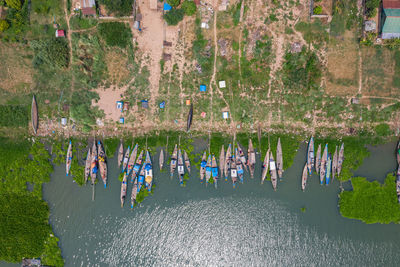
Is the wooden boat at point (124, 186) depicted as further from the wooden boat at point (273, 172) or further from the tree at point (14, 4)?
the tree at point (14, 4)

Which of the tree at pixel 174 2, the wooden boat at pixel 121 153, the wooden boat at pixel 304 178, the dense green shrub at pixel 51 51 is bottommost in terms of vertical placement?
the wooden boat at pixel 304 178

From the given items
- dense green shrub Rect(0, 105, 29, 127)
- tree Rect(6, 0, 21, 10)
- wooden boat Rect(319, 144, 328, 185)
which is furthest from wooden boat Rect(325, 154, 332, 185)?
tree Rect(6, 0, 21, 10)

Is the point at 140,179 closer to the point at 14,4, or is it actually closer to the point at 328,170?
the point at 328,170

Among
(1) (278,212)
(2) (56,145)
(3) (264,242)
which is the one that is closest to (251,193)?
(1) (278,212)

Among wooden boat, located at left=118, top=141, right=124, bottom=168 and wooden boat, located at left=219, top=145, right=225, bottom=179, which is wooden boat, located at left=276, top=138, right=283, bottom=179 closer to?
wooden boat, located at left=219, top=145, right=225, bottom=179

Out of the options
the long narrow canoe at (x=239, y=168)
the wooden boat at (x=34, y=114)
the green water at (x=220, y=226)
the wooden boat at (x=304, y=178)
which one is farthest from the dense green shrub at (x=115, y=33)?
the wooden boat at (x=304, y=178)

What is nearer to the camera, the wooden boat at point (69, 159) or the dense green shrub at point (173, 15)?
the dense green shrub at point (173, 15)
